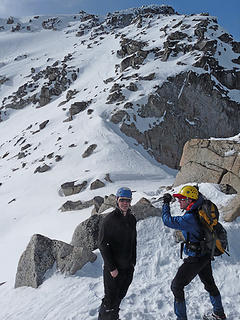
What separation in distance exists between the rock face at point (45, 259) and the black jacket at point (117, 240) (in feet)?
9.58

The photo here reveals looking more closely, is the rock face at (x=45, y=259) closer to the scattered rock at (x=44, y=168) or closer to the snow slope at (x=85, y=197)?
the snow slope at (x=85, y=197)

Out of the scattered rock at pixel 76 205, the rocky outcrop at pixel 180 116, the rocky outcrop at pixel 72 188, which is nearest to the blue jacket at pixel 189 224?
the scattered rock at pixel 76 205

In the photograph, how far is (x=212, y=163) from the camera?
12273 millimetres

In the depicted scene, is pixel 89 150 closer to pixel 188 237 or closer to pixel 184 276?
pixel 188 237

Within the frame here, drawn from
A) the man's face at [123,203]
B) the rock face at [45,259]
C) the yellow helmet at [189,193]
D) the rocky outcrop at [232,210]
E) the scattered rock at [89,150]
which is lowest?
the scattered rock at [89,150]

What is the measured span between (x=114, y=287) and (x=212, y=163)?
8857mm

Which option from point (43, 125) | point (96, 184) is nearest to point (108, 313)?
point (96, 184)

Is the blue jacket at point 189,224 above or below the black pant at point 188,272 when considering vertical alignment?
above

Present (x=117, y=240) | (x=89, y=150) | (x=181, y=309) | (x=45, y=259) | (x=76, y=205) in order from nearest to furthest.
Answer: (x=117, y=240)
(x=181, y=309)
(x=45, y=259)
(x=76, y=205)
(x=89, y=150)

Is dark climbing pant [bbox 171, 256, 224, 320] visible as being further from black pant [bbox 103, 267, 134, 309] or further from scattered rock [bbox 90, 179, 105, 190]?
scattered rock [bbox 90, 179, 105, 190]

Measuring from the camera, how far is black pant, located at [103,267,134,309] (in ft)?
15.6

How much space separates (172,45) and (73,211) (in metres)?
41.9

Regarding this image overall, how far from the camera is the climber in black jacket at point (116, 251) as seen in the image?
4.67 meters

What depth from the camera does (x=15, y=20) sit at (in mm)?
125188
